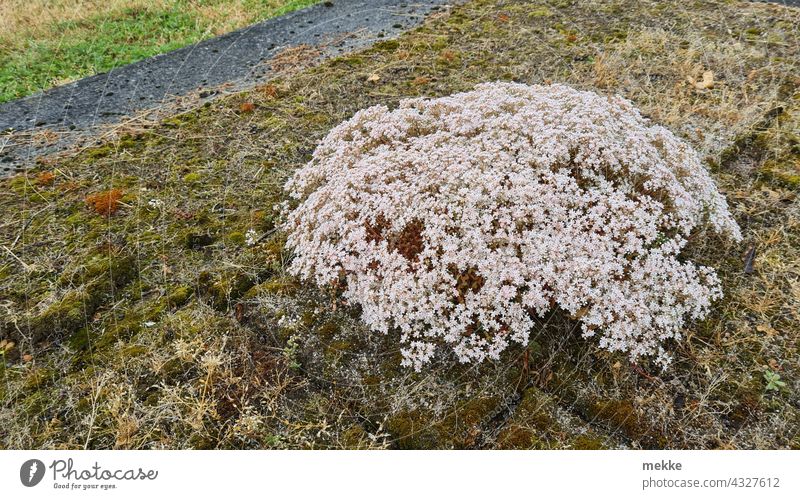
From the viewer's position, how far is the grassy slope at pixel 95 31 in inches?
402

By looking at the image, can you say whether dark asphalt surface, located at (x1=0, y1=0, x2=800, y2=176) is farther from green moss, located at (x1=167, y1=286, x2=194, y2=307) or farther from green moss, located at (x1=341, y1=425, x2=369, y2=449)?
green moss, located at (x1=341, y1=425, x2=369, y2=449)

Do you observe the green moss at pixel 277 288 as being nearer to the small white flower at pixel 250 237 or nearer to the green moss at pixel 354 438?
the small white flower at pixel 250 237

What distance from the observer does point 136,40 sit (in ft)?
38.2

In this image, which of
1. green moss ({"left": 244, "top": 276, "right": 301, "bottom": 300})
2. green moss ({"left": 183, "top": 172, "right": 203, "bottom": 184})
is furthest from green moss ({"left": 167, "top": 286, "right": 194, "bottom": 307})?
green moss ({"left": 183, "top": 172, "right": 203, "bottom": 184})

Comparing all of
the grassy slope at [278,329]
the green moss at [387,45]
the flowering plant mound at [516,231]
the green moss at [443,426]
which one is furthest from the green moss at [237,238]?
the green moss at [387,45]

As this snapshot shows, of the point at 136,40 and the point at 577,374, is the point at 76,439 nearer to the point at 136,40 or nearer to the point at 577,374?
the point at 577,374

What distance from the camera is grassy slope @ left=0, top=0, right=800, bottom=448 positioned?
3.80 m
